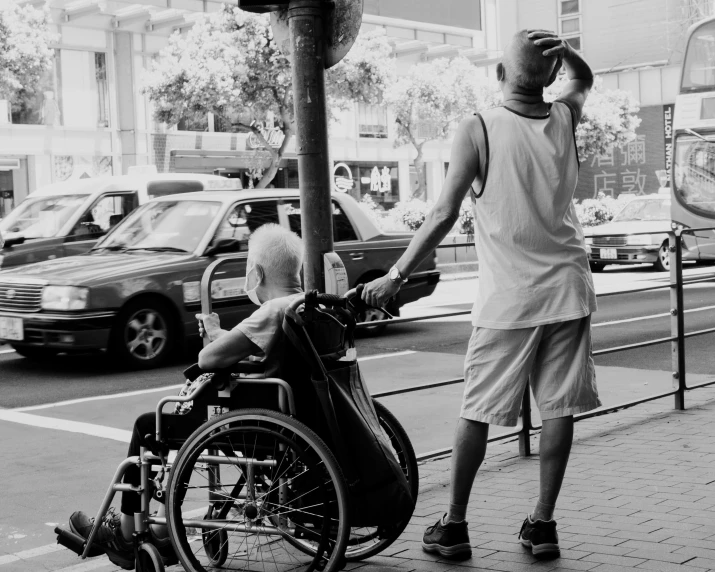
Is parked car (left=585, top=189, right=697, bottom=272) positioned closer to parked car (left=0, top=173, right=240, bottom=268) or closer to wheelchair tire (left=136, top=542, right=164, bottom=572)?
parked car (left=0, top=173, right=240, bottom=268)

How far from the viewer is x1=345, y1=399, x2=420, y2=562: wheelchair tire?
158 inches

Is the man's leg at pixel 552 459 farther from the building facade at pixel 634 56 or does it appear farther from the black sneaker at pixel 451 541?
the building facade at pixel 634 56

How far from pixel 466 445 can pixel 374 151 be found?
3724 cm

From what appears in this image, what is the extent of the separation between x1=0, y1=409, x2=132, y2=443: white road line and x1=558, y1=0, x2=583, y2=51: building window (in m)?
55.9

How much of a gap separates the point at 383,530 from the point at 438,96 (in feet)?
106

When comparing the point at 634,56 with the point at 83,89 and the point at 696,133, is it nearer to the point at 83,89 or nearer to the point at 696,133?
the point at 83,89

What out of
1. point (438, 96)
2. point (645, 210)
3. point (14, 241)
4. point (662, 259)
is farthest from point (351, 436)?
point (438, 96)

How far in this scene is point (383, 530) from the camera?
4.00m

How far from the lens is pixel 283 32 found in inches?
197

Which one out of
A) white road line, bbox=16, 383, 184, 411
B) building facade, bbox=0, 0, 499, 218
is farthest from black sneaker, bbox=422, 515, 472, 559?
building facade, bbox=0, 0, 499, 218

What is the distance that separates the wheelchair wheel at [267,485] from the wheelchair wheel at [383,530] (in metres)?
0.22

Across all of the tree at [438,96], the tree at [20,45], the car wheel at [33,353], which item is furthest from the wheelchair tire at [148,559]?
the tree at [438,96]

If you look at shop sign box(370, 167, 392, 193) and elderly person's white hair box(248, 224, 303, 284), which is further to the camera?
shop sign box(370, 167, 392, 193)

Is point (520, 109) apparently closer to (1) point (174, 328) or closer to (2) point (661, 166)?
(1) point (174, 328)
